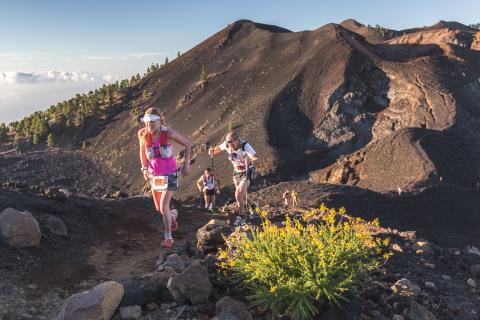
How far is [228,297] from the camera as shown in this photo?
4676mm

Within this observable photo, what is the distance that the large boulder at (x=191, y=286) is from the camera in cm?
484

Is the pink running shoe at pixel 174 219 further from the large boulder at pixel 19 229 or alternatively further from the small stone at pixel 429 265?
the small stone at pixel 429 265

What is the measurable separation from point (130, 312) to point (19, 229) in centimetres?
342

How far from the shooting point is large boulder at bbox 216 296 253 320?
4.45m

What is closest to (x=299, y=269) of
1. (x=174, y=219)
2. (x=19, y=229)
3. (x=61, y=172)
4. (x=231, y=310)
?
(x=231, y=310)

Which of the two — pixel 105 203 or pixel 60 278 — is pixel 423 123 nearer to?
pixel 105 203

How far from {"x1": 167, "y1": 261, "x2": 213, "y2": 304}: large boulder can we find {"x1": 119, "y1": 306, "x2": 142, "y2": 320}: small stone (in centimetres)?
39

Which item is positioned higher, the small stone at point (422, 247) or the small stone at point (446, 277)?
the small stone at point (422, 247)

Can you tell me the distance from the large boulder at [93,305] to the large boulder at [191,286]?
58 centimetres

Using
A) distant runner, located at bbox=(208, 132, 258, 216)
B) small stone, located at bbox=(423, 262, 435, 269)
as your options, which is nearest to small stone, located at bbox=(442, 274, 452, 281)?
small stone, located at bbox=(423, 262, 435, 269)

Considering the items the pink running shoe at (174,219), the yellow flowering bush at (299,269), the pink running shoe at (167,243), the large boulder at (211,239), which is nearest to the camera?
the yellow flowering bush at (299,269)

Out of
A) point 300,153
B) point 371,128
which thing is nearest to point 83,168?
point 300,153

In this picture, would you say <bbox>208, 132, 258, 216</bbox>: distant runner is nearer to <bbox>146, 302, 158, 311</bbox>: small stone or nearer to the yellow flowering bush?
the yellow flowering bush

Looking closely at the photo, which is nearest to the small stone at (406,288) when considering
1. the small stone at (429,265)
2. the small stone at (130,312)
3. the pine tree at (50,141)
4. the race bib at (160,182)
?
the small stone at (429,265)
